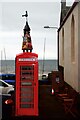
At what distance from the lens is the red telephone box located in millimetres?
13031

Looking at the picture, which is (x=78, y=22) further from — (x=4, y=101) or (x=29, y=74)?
(x=4, y=101)

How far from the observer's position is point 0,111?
11922 millimetres

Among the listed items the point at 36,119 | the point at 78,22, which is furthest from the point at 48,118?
the point at 78,22

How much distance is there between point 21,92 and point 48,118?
54.7 inches

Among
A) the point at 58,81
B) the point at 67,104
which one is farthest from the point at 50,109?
the point at 58,81

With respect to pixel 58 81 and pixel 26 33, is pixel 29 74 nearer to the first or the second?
pixel 26 33

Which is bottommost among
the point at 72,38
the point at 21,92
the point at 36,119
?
the point at 36,119

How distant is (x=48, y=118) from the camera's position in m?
12.7

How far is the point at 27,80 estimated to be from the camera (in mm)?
13039

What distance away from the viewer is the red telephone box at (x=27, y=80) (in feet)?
42.8

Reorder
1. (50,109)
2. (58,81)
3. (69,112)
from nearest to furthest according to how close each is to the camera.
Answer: (69,112)
(50,109)
(58,81)

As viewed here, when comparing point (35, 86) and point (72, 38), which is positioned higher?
point (72, 38)

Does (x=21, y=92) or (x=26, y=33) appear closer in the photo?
(x=21, y=92)

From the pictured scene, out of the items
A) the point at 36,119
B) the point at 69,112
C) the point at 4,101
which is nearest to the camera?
the point at 4,101
